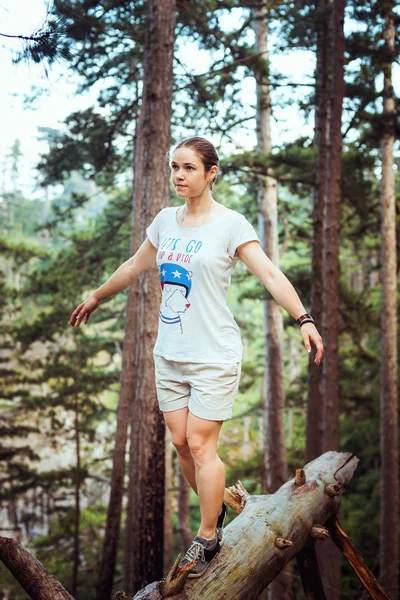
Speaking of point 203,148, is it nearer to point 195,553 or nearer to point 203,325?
point 203,325

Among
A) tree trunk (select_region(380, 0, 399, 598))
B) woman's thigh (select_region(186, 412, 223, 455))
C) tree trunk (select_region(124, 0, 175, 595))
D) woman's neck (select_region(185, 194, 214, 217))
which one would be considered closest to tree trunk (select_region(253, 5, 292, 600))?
tree trunk (select_region(380, 0, 399, 598))

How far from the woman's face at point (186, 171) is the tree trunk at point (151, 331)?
7.59 feet

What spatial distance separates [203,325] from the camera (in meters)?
3.00

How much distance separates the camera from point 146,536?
Answer: 16.8ft

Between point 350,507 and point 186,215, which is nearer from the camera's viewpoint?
point 186,215

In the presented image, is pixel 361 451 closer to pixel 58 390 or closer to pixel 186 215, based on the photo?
pixel 58 390

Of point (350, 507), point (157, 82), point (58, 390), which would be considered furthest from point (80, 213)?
point (157, 82)

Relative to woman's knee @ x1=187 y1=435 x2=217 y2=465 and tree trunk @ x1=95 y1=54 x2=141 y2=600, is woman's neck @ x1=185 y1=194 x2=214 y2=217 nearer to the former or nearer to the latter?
woman's knee @ x1=187 y1=435 x2=217 y2=465

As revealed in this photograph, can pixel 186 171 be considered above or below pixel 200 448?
above

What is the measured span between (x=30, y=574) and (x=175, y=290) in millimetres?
1588

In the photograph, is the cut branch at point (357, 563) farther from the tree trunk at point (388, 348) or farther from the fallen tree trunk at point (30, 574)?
the tree trunk at point (388, 348)

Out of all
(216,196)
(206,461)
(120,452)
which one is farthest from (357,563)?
(216,196)

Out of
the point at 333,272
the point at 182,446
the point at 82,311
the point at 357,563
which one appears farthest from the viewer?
the point at 333,272

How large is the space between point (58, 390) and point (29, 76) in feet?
44.8
